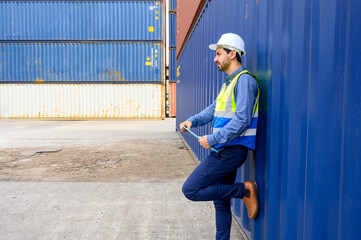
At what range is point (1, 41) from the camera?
19.4 meters

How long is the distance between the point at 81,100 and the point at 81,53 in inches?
123

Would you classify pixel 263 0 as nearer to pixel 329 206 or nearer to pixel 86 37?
pixel 329 206

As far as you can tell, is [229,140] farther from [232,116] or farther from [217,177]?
[217,177]

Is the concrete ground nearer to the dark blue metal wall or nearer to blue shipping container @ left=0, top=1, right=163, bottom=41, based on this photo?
the dark blue metal wall

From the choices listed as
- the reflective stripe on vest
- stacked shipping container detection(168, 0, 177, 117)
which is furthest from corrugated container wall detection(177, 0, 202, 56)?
stacked shipping container detection(168, 0, 177, 117)

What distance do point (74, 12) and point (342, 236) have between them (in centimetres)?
2108

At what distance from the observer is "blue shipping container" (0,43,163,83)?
1948 cm

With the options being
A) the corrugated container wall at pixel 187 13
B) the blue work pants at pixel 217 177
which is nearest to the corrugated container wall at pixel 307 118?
the blue work pants at pixel 217 177

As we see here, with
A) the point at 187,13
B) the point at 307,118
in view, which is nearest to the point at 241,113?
the point at 307,118

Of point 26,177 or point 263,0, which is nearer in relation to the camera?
point 263,0

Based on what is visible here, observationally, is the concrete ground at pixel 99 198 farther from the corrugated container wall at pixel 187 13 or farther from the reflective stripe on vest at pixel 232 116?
the corrugated container wall at pixel 187 13

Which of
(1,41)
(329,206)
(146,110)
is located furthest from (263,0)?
(1,41)

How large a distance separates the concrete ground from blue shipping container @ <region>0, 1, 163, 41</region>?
45.5 ft

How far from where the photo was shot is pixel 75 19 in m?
19.5
